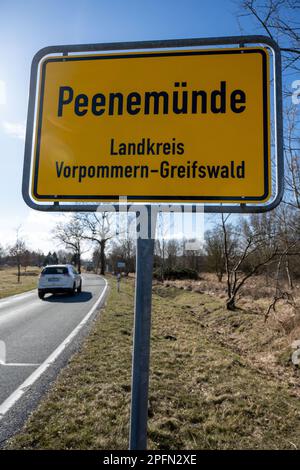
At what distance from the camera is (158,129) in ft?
4.98

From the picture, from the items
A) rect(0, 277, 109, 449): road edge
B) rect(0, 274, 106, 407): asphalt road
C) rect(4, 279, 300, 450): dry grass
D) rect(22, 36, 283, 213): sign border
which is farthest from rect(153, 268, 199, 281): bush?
rect(22, 36, 283, 213): sign border

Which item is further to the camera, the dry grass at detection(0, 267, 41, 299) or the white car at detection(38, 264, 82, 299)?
the dry grass at detection(0, 267, 41, 299)

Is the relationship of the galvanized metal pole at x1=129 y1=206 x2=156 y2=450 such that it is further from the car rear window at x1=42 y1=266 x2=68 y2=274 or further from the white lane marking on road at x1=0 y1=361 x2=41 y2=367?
the car rear window at x1=42 y1=266 x2=68 y2=274

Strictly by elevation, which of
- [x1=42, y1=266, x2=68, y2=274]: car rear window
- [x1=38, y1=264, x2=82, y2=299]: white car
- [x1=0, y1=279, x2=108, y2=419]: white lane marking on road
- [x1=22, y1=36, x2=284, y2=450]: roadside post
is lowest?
[x1=0, y1=279, x2=108, y2=419]: white lane marking on road

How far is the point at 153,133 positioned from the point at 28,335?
23.4 ft

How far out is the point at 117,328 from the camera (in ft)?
26.5

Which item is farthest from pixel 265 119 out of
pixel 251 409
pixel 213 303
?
pixel 213 303

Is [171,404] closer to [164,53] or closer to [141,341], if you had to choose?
[141,341]

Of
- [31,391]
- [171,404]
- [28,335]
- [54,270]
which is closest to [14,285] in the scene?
[54,270]

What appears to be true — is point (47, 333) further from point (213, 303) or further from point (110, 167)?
point (213, 303)

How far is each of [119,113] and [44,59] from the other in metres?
0.55

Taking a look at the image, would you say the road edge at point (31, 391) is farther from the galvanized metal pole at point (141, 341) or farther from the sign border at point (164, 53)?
the sign border at point (164, 53)

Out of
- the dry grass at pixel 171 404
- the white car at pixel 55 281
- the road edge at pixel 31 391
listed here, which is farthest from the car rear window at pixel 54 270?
the dry grass at pixel 171 404

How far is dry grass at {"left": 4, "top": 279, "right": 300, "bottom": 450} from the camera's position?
2914 millimetres
